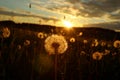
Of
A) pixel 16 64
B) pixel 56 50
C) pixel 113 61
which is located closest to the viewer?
pixel 56 50

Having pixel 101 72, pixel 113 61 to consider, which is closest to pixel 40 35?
pixel 113 61

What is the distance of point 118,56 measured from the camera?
21.7m

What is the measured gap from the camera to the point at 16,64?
15195 mm

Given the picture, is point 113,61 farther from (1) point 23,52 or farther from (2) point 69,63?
(1) point 23,52

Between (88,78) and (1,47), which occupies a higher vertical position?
(1,47)

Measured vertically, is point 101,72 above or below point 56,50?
below

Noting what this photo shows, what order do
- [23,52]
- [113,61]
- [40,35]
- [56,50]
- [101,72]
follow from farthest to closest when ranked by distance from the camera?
[40,35] < [113,61] < [23,52] < [101,72] < [56,50]

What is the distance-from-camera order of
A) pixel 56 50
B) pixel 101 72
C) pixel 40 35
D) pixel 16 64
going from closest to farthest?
pixel 56 50 → pixel 16 64 → pixel 101 72 → pixel 40 35

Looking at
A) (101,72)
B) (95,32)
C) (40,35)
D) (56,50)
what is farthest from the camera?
(95,32)

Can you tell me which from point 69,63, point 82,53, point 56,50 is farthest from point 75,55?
point 56,50

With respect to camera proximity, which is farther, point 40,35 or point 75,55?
point 40,35

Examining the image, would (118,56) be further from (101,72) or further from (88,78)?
(88,78)

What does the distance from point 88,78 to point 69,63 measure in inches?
93.7

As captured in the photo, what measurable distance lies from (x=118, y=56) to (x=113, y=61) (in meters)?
1.97
